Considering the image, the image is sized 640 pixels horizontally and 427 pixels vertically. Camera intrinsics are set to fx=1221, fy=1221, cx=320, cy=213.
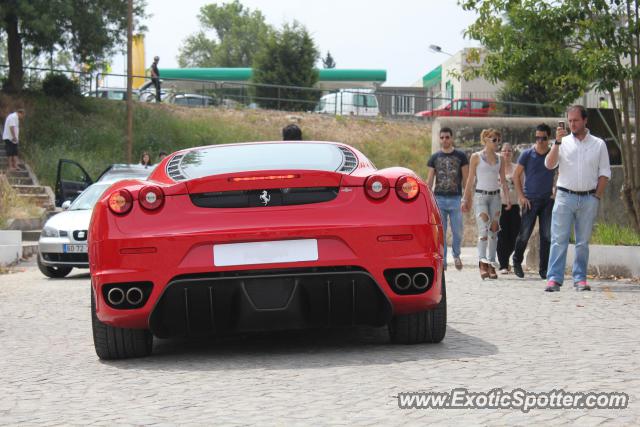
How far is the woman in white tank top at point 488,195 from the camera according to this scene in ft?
44.9

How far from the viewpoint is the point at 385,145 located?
48094mm

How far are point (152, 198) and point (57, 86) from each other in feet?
123

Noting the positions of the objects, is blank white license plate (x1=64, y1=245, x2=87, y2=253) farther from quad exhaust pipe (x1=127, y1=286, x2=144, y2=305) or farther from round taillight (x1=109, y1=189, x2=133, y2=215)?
quad exhaust pipe (x1=127, y1=286, x2=144, y2=305)

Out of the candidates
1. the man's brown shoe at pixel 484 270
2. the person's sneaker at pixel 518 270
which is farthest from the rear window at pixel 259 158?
the person's sneaker at pixel 518 270

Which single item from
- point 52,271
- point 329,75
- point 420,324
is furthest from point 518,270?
point 329,75

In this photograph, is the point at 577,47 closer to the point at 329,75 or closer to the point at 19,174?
the point at 19,174

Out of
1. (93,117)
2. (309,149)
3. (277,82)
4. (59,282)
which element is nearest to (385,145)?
(277,82)

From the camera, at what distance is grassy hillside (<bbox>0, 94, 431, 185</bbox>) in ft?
130

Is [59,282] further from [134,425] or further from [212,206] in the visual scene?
[134,425]

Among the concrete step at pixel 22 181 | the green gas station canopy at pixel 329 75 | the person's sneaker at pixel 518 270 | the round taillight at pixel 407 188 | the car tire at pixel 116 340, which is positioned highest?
the green gas station canopy at pixel 329 75

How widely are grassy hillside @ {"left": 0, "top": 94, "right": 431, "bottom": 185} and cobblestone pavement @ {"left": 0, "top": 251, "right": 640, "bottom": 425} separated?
28.6 meters

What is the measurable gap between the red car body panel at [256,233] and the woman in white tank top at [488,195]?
6824 mm

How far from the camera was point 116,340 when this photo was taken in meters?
7.16

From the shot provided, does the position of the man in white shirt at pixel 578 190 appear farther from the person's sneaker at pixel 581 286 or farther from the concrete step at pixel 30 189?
the concrete step at pixel 30 189
